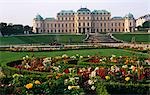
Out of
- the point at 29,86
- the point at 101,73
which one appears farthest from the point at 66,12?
the point at 29,86

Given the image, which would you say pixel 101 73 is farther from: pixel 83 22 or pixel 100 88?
pixel 83 22

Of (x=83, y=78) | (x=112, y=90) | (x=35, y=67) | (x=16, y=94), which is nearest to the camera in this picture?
(x=16, y=94)

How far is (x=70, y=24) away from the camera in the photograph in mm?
86250

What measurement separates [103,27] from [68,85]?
79740mm

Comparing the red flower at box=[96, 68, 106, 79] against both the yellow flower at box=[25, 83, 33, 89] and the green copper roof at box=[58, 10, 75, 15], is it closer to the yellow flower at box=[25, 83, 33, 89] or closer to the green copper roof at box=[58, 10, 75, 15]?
the yellow flower at box=[25, 83, 33, 89]

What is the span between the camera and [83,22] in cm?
8294

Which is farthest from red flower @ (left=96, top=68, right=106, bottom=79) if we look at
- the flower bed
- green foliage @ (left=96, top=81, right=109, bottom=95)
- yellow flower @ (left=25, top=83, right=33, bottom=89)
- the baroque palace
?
the baroque palace

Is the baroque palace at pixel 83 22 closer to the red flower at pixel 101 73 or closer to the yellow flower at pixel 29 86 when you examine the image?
the red flower at pixel 101 73

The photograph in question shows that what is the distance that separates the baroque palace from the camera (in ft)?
273

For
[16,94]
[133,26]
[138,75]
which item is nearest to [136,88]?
[138,75]

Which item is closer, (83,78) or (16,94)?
(16,94)

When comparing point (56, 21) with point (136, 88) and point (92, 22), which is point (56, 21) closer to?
point (92, 22)

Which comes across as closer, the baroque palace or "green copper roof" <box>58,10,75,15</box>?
the baroque palace

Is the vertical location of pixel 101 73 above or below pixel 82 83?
above
